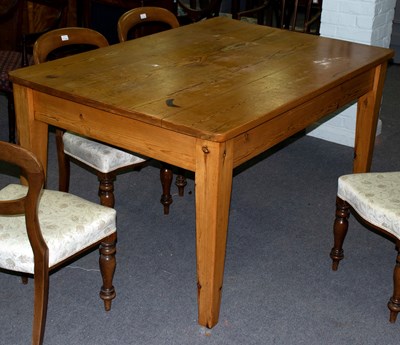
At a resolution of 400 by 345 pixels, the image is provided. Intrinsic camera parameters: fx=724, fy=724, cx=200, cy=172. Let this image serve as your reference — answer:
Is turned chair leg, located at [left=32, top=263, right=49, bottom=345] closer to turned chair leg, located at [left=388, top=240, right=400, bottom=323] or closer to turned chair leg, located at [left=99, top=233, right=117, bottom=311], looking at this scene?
turned chair leg, located at [left=99, top=233, right=117, bottom=311]

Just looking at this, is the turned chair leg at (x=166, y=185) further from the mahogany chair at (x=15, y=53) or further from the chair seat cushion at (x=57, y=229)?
the mahogany chair at (x=15, y=53)

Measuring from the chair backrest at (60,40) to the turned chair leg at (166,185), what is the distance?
557 mm

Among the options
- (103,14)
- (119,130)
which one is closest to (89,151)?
(119,130)

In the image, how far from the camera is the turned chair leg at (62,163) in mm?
2809

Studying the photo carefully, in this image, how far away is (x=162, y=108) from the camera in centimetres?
214

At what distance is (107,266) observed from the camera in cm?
225

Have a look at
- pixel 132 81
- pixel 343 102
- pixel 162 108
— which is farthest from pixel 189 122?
pixel 343 102

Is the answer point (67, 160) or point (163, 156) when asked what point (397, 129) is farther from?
point (163, 156)

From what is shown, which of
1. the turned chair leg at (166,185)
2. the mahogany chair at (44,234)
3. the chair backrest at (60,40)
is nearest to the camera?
the mahogany chair at (44,234)

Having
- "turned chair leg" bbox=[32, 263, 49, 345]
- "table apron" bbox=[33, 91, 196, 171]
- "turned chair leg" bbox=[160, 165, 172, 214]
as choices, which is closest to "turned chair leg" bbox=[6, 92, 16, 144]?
"turned chair leg" bbox=[160, 165, 172, 214]

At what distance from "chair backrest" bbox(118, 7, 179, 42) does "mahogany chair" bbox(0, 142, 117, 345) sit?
1.04 metres

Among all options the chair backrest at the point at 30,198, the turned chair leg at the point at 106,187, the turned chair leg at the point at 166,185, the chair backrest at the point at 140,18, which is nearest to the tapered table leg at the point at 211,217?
the chair backrest at the point at 30,198

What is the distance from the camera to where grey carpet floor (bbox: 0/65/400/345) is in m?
2.26

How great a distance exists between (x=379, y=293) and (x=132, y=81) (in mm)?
1106
